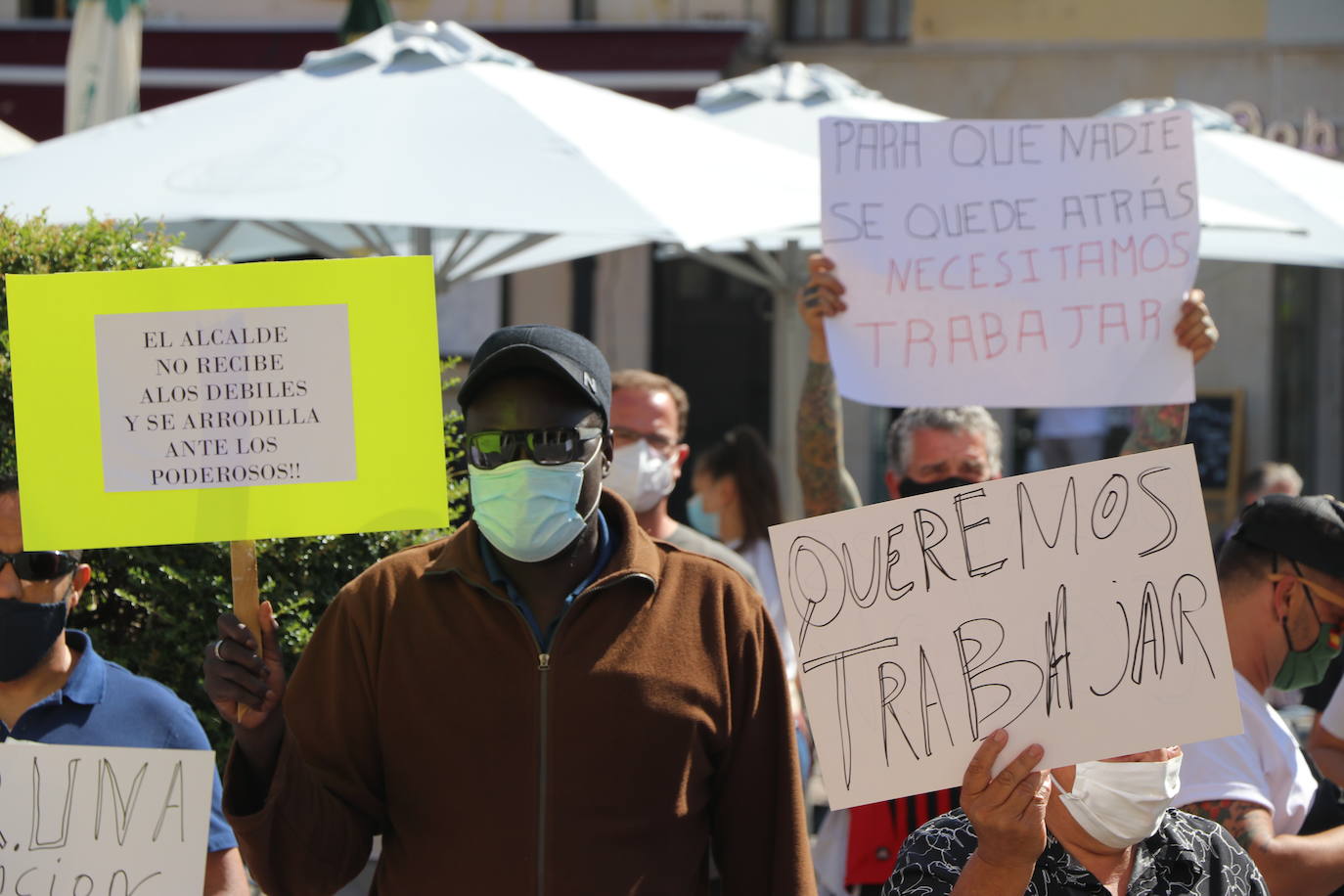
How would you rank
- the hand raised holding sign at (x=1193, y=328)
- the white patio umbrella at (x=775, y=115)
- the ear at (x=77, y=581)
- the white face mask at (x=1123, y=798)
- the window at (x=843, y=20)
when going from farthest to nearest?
the window at (x=843, y=20) < the white patio umbrella at (x=775, y=115) < the hand raised holding sign at (x=1193, y=328) < the ear at (x=77, y=581) < the white face mask at (x=1123, y=798)

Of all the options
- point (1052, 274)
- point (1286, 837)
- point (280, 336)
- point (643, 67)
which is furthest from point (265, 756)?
point (643, 67)

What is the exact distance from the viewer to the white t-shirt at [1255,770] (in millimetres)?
2592

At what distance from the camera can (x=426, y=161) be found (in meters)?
4.75

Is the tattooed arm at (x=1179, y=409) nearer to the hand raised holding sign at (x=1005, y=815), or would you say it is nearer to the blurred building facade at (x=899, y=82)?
the hand raised holding sign at (x=1005, y=815)

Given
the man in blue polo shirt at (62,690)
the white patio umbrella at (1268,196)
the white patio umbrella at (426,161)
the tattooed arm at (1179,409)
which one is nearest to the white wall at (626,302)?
the white patio umbrella at (1268,196)

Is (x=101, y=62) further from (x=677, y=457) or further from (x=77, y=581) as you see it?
(x=77, y=581)

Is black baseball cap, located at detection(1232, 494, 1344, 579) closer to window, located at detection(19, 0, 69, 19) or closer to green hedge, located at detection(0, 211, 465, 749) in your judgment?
green hedge, located at detection(0, 211, 465, 749)

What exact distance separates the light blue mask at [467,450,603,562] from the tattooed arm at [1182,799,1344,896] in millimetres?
1231

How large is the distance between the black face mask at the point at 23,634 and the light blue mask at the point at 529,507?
0.84 meters

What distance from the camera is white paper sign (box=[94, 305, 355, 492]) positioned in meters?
2.15

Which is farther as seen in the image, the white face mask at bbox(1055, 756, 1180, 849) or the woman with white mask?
the white face mask at bbox(1055, 756, 1180, 849)

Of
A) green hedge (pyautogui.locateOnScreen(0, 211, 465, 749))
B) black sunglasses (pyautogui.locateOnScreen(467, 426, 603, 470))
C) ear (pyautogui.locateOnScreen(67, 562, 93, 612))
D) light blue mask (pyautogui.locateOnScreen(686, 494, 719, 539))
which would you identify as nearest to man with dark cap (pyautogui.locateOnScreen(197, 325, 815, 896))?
black sunglasses (pyautogui.locateOnScreen(467, 426, 603, 470))

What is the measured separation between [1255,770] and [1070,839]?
0.69 m

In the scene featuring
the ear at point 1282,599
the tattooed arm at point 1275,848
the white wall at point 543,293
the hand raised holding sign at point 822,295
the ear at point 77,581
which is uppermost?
the white wall at point 543,293
